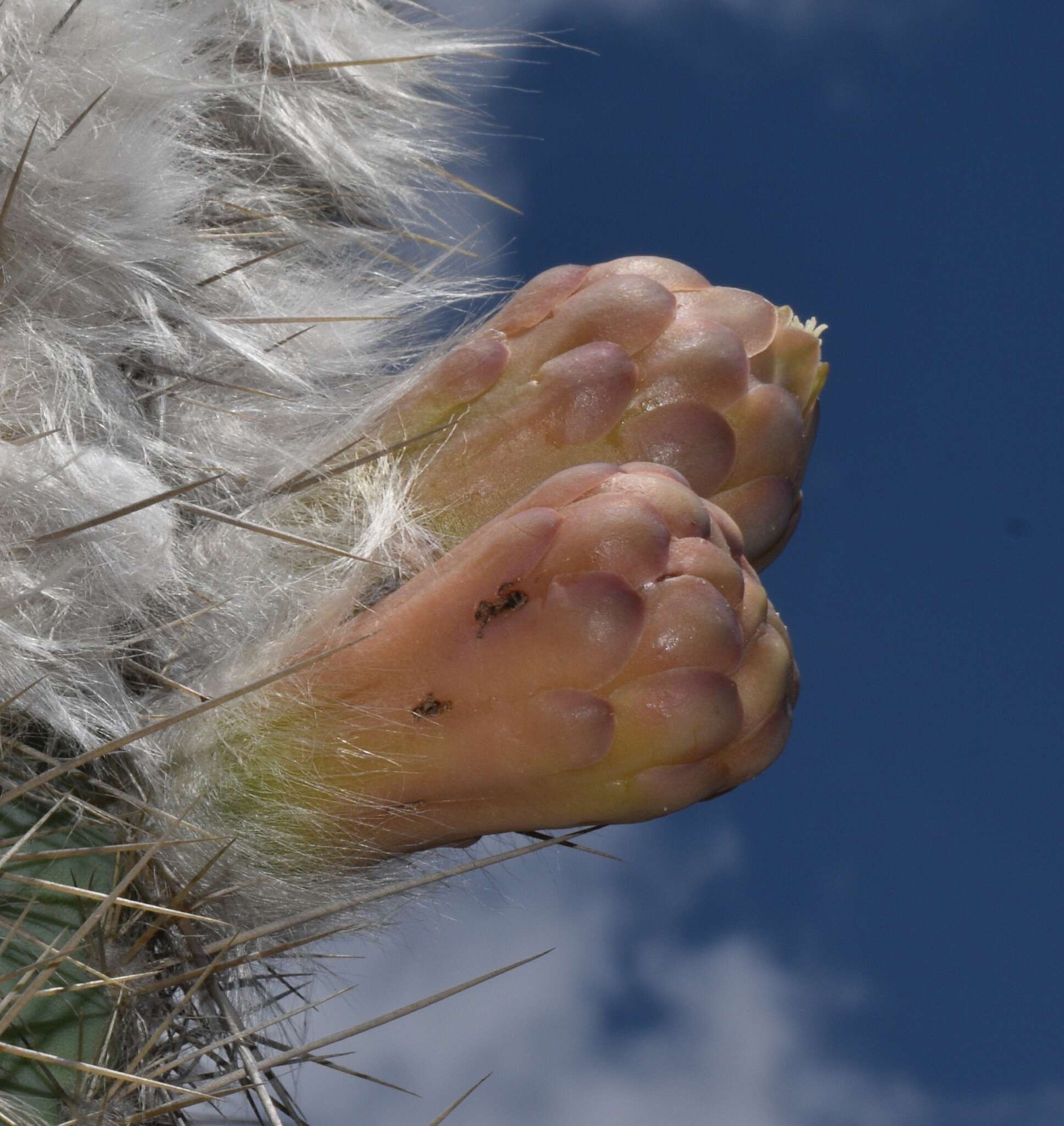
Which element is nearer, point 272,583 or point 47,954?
point 47,954

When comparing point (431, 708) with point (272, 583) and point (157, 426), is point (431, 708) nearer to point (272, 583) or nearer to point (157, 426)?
point (272, 583)

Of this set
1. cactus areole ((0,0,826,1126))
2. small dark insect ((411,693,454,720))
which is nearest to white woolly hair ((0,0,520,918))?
cactus areole ((0,0,826,1126))

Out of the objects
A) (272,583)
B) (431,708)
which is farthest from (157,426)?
(431,708)

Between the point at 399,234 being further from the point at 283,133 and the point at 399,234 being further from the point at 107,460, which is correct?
the point at 107,460

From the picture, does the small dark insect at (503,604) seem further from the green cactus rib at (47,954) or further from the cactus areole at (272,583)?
the green cactus rib at (47,954)

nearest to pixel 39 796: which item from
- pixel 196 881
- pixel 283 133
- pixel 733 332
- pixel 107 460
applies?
pixel 196 881
